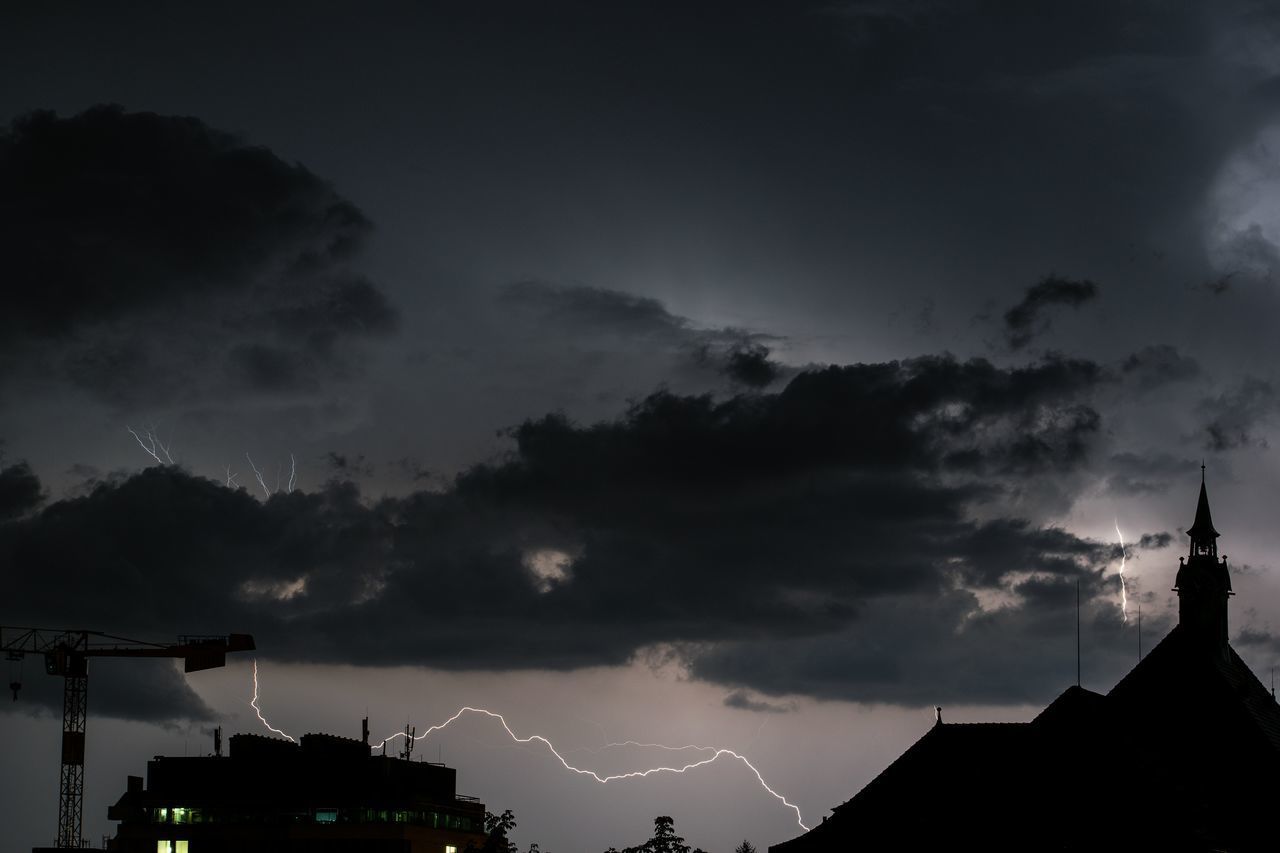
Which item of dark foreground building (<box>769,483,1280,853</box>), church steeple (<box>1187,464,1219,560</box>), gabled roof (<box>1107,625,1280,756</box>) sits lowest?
dark foreground building (<box>769,483,1280,853</box>)

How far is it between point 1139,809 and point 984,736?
35.0 feet

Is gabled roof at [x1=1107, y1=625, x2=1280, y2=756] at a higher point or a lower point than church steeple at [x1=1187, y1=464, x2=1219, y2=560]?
lower

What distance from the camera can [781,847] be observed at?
104 metres

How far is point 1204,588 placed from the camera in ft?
421

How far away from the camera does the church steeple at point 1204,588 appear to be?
408 feet

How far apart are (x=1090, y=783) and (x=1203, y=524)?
45.7m

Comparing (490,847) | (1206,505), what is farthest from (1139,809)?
(490,847)

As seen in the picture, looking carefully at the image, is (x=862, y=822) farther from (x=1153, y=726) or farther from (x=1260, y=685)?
(x=1260, y=685)

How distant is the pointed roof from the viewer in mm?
133750

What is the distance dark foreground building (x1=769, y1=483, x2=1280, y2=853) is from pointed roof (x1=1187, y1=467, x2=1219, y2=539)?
744 inches

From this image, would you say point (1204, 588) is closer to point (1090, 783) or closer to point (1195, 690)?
point (1195, 690)

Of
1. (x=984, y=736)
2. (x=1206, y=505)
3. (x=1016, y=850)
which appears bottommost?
(x=1016, y=850)

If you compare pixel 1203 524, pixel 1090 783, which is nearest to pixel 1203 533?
pixel 1203 524

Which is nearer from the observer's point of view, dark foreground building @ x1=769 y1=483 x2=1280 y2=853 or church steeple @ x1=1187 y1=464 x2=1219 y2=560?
dark foreground building @ x1=769 y1=483 x2=1280 y2=853
